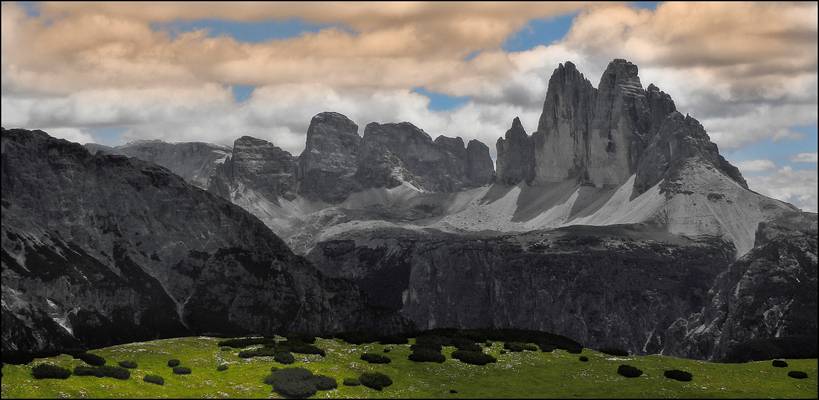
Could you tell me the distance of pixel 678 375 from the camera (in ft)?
232

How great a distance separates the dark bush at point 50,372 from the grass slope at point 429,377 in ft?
1.73

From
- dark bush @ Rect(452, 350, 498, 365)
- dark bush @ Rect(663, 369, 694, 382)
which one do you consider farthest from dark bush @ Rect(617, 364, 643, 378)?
dark bush @ Rect(452, 350, 498, 365)

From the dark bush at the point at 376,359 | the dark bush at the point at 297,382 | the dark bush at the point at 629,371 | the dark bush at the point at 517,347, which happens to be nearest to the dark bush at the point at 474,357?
the dark bush at the point at 517,347

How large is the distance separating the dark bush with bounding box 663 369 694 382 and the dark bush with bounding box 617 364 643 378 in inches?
80.3

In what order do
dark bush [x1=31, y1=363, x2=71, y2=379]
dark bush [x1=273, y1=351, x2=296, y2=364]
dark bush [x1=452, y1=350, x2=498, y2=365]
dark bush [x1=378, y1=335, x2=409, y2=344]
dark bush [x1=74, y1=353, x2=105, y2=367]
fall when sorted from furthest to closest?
dark bush [x1=378, y1=335, x2=409, y2=344], dark bush [x1=452, y1=350, x2=498, y2=365], dark bush [x1=273, y1=351, x2=296, y2=364], dark bush [x1=74, y1=353, x2=105, y2=367], dark bush [x1=31, y1=363, x2=71, y2=379]

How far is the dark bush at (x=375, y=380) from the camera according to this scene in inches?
2569

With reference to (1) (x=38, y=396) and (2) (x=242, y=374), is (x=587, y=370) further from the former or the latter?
(1) (x=38, y=396)

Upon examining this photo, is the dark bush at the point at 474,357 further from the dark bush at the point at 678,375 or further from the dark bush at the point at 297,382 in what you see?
the dark bush at the point at 297,382

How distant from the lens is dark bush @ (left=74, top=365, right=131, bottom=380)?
62.6 m

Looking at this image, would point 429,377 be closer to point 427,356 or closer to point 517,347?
point 427,356

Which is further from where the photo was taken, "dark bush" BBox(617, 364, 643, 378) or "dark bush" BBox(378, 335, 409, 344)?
"dark bush" BBox(378, 335, 409, 344)

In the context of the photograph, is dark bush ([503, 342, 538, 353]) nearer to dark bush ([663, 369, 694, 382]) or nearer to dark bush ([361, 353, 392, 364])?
dark bush ([361, 353, 392, 364])

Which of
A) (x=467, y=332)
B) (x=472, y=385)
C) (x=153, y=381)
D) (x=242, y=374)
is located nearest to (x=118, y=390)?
(x=153, y=381)

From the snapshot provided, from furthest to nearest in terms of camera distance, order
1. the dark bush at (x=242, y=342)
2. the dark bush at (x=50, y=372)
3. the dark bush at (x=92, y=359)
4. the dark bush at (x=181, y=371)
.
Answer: the dark bush at (x=242, y=342) < the dark bush at (x=181, y=371) < the dark bush at (x=92, y=359) < the dark bush at (x=50, y=372)
